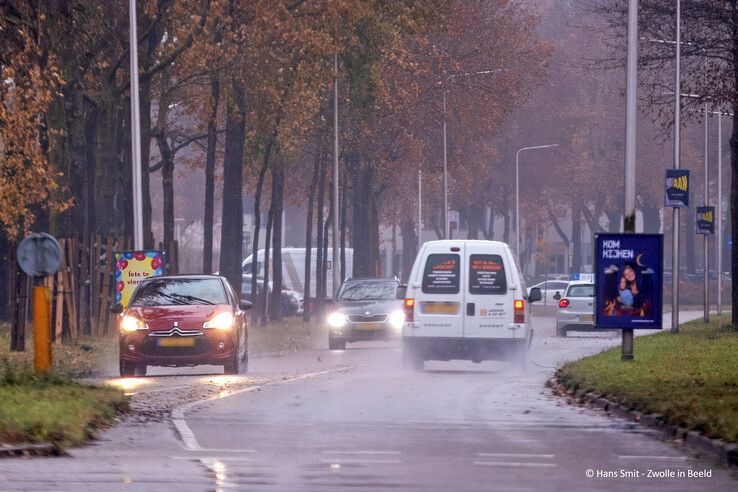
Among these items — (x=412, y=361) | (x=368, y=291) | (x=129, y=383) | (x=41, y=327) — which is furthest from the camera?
(x=368, y=291)

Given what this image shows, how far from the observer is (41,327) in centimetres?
1967

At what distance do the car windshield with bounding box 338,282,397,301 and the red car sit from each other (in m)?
13.2

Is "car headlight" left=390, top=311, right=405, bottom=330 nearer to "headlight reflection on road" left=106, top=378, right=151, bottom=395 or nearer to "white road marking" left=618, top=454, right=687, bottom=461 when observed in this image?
"headlight reflection on road" left=106, top=378, right=151, bottom=395

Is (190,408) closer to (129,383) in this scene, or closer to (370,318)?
(129,383)

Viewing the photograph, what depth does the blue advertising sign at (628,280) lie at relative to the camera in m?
23.8

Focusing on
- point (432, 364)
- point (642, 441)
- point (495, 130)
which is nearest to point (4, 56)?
point (432, 364)

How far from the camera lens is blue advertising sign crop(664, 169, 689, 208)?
114 feet

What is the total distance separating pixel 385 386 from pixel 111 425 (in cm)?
700

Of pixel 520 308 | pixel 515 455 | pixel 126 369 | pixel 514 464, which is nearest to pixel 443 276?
pixel 520 308

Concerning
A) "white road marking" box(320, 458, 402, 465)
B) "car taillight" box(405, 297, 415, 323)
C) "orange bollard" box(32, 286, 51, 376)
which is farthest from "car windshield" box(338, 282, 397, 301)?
"white road marking" box(320, 458, 402, 465)

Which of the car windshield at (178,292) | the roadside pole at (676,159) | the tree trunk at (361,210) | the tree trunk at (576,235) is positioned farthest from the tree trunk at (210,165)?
the tree trunk at (576,235)

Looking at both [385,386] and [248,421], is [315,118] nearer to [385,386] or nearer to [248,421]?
[385,386]

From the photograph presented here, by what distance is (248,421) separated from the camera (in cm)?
1702

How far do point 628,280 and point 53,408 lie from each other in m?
10.2
